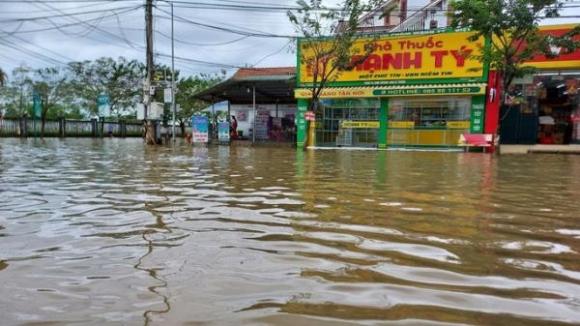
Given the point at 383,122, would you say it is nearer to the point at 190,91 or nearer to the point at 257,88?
the point at 257,88

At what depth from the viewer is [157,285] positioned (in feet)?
9.35

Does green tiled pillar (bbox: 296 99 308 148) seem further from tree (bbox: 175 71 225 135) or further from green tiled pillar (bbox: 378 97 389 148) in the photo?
tree (bbox: 175 71 225 135)

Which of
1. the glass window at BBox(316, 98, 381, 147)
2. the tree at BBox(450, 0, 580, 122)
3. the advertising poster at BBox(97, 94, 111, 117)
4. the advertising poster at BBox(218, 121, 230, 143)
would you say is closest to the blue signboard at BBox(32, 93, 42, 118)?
the advertising poster at BBox(97, 94, 111, 117)

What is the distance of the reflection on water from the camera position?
249 cm

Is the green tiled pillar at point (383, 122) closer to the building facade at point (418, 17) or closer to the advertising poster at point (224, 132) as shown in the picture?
the building facade at point (418, 17)

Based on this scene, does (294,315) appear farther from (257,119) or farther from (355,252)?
(257,119)

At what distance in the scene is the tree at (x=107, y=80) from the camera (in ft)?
163

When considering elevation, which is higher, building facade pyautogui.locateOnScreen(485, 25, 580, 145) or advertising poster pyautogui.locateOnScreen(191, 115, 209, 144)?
building facade pyautogui.locateOnScreen(485, 25, 580, 145)

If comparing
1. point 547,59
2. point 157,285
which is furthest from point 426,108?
point 157,285

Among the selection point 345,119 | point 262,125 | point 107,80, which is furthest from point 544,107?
point 107,80

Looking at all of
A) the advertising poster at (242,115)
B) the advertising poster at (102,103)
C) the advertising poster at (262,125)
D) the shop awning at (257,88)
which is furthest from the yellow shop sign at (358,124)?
the advertising poster at (102,103)

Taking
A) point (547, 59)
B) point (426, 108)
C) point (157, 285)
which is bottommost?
point (157, 285)

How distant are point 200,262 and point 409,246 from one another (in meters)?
1.50

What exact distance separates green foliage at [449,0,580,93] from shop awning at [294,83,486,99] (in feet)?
8.60
